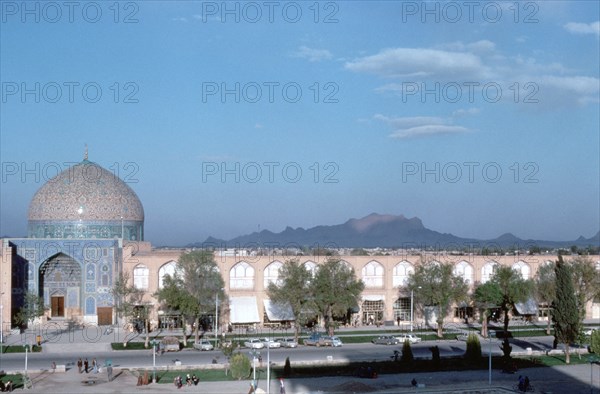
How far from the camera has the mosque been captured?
60312 mm

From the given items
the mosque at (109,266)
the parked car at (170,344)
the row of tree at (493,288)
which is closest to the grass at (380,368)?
the parked car at (170,344)

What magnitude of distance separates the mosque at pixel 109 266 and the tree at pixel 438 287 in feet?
6.29

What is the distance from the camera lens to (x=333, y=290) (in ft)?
188

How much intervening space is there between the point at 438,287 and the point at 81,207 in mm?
27502

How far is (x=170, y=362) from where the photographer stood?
45531 millimetres

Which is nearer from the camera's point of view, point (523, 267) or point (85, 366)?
point (85, 366)

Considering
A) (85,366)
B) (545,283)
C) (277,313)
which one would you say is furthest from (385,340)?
(85,366)

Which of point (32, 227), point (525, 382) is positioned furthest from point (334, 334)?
point (32, 227)

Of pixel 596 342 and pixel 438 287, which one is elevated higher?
pixel 438 287

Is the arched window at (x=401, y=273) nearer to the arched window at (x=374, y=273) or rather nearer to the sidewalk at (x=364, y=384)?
the arched window at (x=374, y=273)

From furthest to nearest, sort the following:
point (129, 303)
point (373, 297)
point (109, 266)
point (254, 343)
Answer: point (373, 297), point (109, 266), point (129, 303), point (254, 343)

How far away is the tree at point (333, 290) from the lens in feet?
187

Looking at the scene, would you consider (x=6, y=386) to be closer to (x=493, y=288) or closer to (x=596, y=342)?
(x=596, y=342)

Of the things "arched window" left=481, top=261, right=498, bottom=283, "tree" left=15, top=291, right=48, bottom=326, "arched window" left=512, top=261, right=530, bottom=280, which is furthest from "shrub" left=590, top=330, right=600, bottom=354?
"tree" left=15, top=291, right=48, bottom=326
